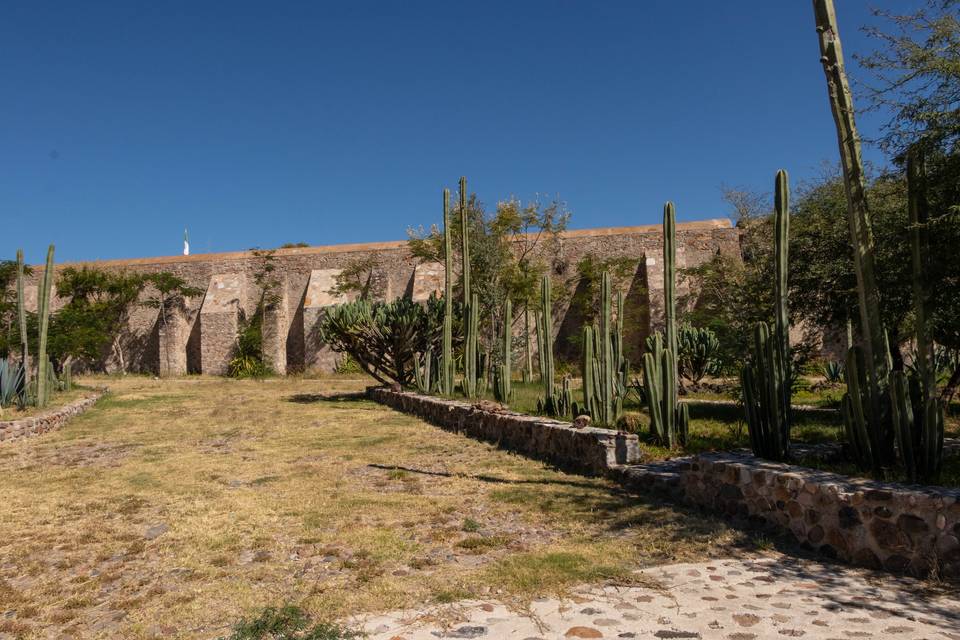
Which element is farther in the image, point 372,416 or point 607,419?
point 372,416

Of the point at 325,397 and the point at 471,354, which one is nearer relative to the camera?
the point at 471,354

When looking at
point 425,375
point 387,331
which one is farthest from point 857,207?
point 387,331

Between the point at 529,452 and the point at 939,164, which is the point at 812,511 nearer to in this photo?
the point at 939,164

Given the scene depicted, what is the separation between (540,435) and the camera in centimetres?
725

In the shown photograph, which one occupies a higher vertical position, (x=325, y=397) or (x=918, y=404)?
(x=918, y=404)

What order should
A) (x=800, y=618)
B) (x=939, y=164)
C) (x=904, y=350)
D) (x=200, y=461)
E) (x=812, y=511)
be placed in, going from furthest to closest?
(x=904, y=350), (x=200, y=461), (x=939, y=164), (x=812, y=511), (x=800, y=618)

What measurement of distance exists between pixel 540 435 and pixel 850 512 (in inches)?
153

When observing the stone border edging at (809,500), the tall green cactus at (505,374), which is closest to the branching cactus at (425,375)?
the tall green cactus at (505,374)

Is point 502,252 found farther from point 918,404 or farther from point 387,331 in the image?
point 918,404

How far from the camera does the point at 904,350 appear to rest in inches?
662

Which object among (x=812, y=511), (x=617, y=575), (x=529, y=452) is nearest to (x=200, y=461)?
(x=529, y=452)

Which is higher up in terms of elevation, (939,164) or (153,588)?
(939,164)

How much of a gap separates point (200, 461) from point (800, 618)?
637 cm

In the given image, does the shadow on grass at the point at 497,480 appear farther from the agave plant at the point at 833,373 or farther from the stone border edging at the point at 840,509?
the agave plant at the point at 833,373
